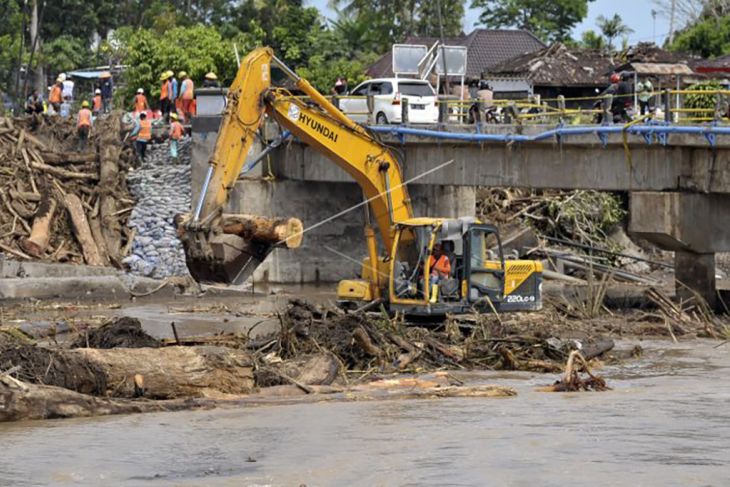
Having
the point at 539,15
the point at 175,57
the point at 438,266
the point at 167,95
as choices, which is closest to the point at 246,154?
the point at 438,266

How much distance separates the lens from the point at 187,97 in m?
43.2

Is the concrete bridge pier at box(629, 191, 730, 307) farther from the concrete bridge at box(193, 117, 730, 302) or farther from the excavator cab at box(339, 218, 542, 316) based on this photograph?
the excavator cab at box(339, 218, 542, 316)

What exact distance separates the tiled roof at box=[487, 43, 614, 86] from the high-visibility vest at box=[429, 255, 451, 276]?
28.7 metres

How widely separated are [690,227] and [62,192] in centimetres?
1581

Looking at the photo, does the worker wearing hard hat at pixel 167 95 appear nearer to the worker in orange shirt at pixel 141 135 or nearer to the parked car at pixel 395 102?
the worker in orange shirt at pixel 141 135

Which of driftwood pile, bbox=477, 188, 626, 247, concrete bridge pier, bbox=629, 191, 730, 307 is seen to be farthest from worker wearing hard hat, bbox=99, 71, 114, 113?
concrete bridge pier, bbox=629, 191, 730, 307

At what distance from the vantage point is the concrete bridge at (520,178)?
2983 cm

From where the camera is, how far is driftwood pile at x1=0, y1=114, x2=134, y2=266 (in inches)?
1439

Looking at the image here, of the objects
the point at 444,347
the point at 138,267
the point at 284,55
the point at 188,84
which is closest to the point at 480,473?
the point at 444,347

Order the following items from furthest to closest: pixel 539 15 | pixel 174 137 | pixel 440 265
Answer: pixel 539 15, pixel 174 137, pixel 440 265

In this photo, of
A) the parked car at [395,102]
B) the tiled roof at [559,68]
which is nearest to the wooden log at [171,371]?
the parked car at [395,102]

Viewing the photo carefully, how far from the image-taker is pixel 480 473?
14.0 m

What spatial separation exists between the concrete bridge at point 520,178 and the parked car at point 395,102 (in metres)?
1.68

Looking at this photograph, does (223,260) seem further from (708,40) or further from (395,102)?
(708,40)
